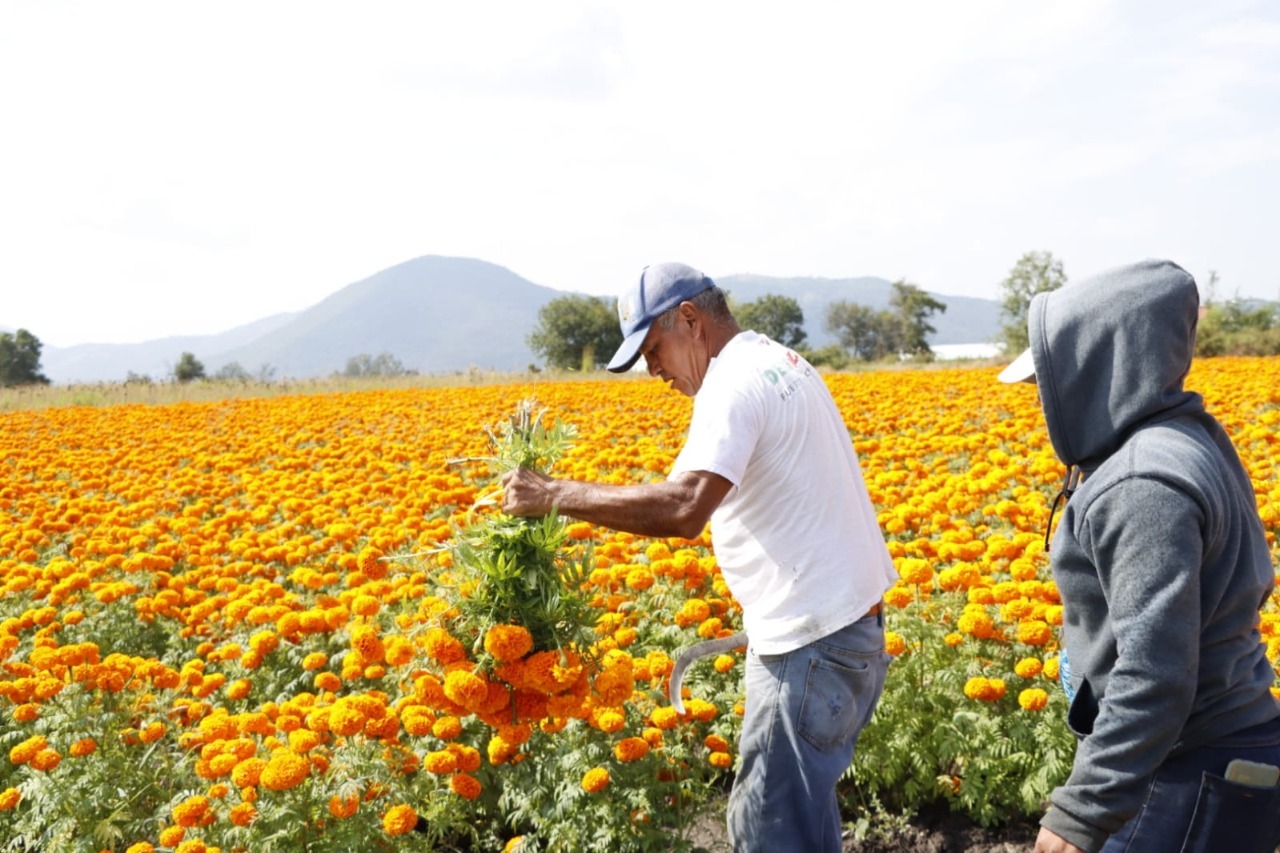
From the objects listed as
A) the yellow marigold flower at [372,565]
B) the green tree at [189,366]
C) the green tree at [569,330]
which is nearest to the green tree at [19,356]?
the green tree at [189,366]

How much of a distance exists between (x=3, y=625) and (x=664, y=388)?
14.3m

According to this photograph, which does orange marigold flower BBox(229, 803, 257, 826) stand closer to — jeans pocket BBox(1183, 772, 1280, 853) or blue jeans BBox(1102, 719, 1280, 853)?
blue jeans BBox(1102, 719, 1280, 853)

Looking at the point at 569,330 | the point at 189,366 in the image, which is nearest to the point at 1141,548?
the point at 189,366

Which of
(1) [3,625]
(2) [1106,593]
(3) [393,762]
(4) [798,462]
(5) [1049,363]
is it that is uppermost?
(5) [1049,363]

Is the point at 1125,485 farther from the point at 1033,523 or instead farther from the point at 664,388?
the point at 664,388

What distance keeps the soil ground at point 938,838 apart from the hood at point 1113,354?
243 centimetres

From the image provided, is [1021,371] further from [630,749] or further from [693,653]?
[630,749]

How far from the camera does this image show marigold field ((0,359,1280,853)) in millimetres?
2852

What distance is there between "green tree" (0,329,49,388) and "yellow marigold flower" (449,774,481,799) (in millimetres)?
66678

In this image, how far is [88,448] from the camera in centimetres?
1215

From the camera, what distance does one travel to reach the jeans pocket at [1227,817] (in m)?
1.78

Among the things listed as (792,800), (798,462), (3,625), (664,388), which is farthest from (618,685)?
(664,388)

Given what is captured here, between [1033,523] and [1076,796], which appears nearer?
[1076,796]

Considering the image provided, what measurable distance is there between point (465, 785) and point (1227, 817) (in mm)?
2222
